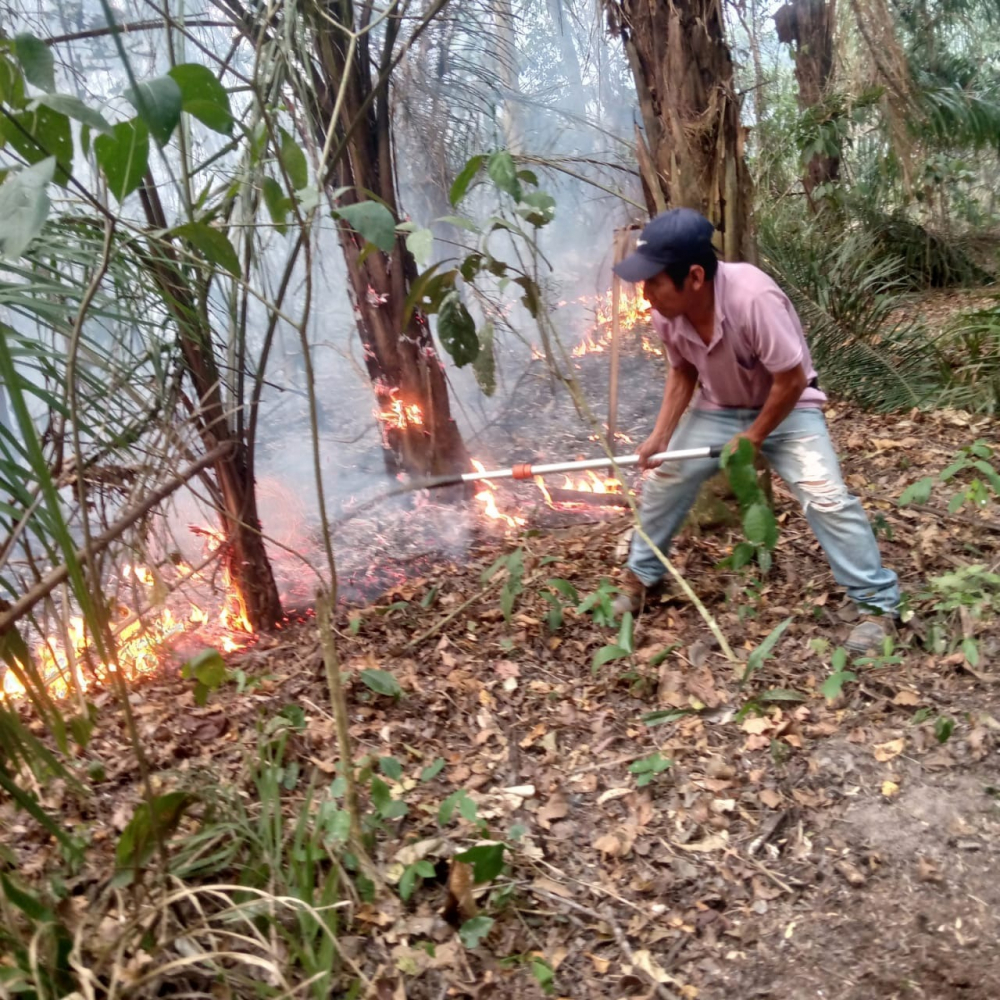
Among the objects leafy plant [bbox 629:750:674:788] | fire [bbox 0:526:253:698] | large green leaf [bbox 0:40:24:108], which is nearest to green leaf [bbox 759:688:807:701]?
leafy plant [bbox 629:750:674:788]

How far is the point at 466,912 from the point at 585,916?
28 cm

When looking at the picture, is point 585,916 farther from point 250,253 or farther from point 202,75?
point 250,253

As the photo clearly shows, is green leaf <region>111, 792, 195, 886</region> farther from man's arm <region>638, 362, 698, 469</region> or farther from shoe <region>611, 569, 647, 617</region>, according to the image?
man's arm <region>638, 362, 698, 469</region>

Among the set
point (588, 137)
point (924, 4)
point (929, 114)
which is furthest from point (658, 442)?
point (924, 4)

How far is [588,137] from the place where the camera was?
641 centimetres

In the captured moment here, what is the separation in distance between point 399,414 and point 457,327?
2.07 meters

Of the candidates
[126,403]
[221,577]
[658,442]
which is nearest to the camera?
[126,403]

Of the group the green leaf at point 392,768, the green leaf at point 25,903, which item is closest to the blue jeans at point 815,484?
the green leaf at point 392,768

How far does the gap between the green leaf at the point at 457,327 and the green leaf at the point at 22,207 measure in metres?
1.54

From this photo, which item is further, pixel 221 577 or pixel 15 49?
pixel 221 577

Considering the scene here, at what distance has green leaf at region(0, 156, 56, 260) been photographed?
1.00 m

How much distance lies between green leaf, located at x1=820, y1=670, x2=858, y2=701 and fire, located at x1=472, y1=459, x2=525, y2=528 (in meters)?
2.14

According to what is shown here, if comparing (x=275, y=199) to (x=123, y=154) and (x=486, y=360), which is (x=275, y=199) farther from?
(x=486, y=360)

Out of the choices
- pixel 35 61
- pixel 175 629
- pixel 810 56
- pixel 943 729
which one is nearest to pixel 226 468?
pixel 175 629
